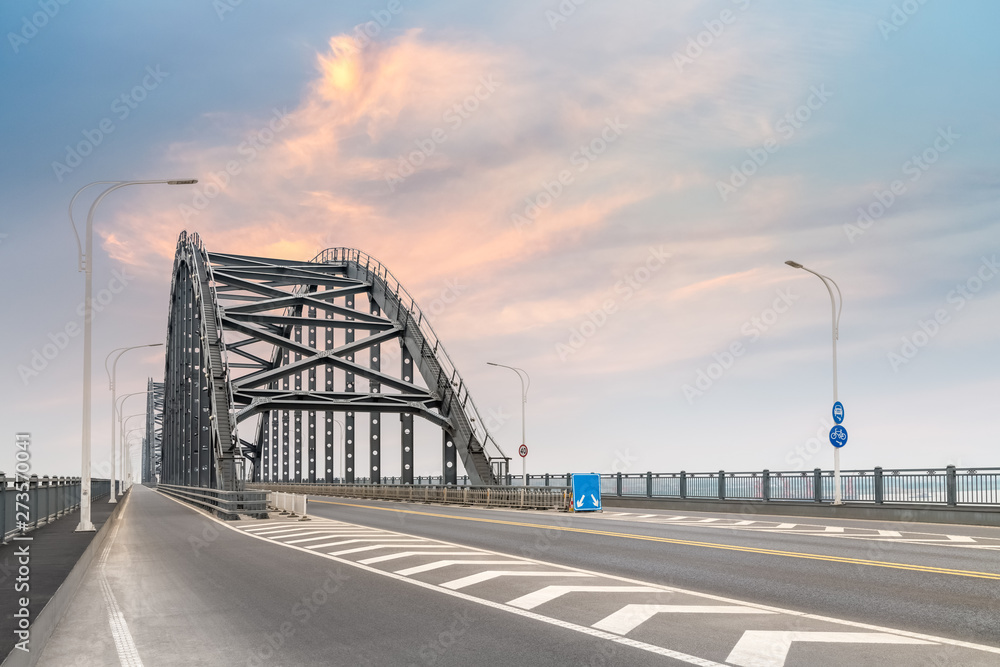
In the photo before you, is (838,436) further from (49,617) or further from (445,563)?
(49,617)

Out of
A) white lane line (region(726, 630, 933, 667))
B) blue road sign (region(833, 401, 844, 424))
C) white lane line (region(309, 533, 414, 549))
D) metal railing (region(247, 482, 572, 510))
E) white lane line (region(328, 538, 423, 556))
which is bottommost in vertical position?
metal railing (region(247, 482, 572, 510))

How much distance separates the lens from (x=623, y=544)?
56.9 feet

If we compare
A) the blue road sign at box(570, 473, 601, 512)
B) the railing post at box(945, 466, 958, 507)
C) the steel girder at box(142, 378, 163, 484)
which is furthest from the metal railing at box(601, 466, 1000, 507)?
the steel girder at box(142, 378, 163, 484)

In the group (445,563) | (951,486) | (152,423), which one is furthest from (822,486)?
(152,423)

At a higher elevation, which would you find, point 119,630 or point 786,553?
point 119,630

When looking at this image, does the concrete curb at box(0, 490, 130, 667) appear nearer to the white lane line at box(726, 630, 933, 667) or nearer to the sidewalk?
the sidewalk

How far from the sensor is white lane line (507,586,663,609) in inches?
399

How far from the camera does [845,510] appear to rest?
91.8 feet

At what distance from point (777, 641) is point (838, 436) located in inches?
878

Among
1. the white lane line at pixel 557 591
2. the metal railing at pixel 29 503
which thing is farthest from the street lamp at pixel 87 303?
the white lane line at pixel 557 591

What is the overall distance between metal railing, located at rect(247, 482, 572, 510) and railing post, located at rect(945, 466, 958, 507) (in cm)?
1308

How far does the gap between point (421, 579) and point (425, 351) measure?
157 ft

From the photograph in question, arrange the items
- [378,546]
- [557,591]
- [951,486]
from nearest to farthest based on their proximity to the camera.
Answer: [557,591] < [378,546] < [951,486]

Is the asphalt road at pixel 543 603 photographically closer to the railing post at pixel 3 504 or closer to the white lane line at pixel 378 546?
the white lane line at pixel 378 546
